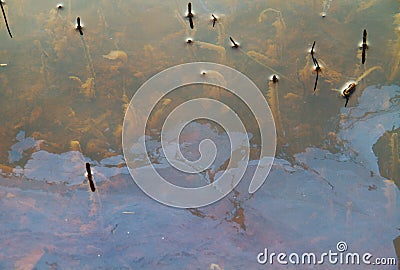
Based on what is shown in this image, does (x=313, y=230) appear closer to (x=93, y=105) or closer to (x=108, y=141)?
(x=108, y=141)

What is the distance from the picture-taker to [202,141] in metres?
2.21

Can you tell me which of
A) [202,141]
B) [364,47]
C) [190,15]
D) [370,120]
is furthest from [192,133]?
[364,47]

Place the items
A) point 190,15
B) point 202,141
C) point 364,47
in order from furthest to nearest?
point 190,15, point 364,47, point 202,141

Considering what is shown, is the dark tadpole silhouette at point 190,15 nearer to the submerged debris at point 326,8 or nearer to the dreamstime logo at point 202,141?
the dreamstime logo at point 202,141

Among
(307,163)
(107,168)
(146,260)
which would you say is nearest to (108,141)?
(107,168)

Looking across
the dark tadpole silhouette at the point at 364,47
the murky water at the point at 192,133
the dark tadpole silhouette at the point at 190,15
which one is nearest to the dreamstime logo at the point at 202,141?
the murky water at the point at 192,133

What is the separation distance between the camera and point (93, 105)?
232 centimetres

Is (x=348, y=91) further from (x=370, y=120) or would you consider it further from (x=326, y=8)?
(x=326, y=8)

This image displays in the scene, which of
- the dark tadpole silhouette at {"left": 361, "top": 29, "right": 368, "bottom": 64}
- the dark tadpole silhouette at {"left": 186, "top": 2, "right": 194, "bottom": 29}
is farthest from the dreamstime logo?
the dark tadpole silhouette at {"left": 361, "top": 29, "right": 368, "bottom": 64}

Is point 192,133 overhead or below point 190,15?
below
